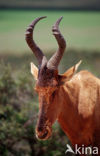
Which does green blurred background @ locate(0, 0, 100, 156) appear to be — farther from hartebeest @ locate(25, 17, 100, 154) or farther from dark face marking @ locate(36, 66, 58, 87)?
dark face marking @ locate(36, 66, 58, 87)

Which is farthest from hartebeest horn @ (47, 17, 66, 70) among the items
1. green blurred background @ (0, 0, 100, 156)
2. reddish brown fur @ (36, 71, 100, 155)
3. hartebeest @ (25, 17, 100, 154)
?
green blurred background @ (0, 0, 100, 156)

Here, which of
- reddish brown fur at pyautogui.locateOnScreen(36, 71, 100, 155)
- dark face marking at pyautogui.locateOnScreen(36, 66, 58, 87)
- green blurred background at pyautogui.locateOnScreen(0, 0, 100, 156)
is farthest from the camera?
green blurred background at pyautogui.locateOnScreen(0, 0, 100, 156)

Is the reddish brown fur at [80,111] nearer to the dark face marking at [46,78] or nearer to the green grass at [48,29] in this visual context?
the dark face marking at [46,78]

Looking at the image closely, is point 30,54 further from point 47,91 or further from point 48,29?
point 47,91

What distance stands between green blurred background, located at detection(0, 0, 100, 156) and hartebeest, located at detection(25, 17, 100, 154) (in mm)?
2521

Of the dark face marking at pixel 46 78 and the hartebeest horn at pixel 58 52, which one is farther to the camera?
the hartebeest horn at pixel 58 52

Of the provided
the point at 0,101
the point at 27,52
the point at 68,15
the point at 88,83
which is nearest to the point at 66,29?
the point at 68,15

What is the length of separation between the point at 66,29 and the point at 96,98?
3.74m

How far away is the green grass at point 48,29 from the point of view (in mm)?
7973

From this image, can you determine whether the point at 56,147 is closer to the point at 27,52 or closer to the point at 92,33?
the point at 27,52

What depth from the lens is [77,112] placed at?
446cm

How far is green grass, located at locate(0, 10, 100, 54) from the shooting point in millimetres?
7973

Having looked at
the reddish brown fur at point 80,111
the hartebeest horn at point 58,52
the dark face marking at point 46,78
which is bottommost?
the reddish brown fur at point 80,111

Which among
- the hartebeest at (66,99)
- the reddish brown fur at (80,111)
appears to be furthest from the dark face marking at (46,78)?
the reddish brown fur at (80,111)
